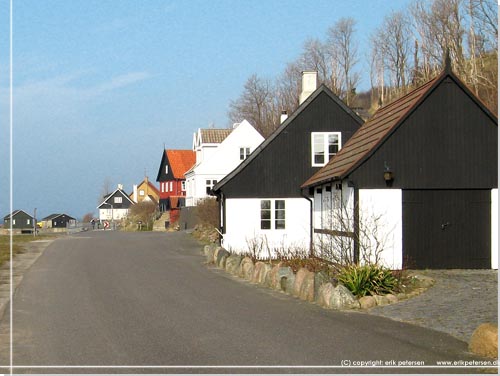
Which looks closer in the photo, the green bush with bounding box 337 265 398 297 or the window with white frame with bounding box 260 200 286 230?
the green bush with bounding box 337 265 398 297

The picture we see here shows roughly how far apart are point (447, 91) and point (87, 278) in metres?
12.3

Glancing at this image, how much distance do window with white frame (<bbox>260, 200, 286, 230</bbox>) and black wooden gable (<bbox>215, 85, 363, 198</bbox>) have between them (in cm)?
32

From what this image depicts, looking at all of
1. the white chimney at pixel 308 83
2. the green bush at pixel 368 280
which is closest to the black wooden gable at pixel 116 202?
the white chimney at pixel 308 83

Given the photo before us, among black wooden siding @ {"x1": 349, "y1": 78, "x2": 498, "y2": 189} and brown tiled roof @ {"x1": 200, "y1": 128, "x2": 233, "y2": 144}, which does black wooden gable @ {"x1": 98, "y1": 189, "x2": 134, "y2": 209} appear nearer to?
brown tiled roof @ {"x1": 200, "y1": 128, "x2": 233, "y2": 144}

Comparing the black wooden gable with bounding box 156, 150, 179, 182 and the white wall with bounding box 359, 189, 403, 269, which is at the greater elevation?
the black wooden gable with bounding box 156, 150, 179, 182

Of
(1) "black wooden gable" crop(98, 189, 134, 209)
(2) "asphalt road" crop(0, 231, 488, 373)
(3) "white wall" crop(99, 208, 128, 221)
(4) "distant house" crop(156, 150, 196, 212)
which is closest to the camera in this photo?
(2) "asphalt road" crop(0, 231, 488, 373)

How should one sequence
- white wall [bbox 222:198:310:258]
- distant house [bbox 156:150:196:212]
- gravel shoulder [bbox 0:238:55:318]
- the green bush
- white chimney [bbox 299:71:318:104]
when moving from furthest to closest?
distant house [bbox 156:150:196:212] → white chimney [bbox 299:71:318:104] → white wall [bbox 222:198:310:258] → gravel shoulder [bbox 0:238:55:318] → the green bush

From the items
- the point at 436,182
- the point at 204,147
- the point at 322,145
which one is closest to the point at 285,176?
the point at 322,145

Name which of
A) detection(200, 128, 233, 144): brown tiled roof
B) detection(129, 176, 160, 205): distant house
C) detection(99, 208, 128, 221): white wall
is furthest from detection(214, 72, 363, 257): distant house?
detection(99, 208, 128, 221): white wall

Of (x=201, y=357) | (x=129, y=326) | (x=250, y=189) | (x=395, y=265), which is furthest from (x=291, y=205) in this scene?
(x=201, y=357)

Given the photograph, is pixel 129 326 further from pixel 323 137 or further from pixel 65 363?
pixel 323 137

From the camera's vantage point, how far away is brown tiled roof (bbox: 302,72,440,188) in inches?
807

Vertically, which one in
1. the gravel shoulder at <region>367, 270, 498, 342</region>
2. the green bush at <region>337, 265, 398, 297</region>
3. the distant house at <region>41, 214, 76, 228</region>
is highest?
the green bush at <region>337, 265, 398, 297</region>

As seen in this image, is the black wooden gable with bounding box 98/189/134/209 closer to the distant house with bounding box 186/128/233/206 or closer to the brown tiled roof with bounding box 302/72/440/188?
the distant house with bounding box 186/128/233/206
